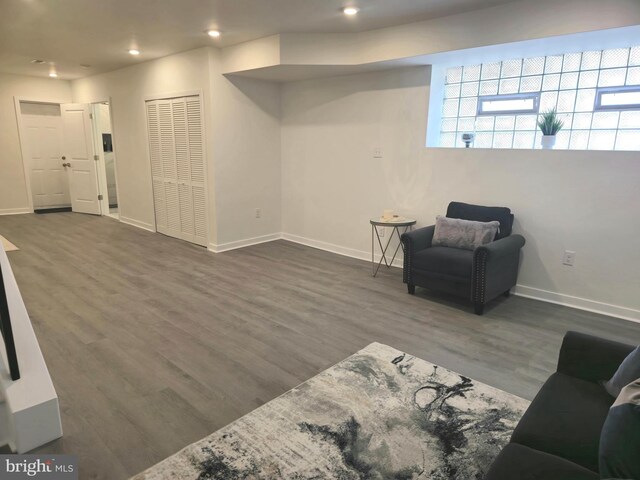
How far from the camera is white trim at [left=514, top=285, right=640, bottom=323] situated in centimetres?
→ 337

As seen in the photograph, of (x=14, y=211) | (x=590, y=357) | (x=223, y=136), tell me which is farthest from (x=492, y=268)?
(x=14, y=211)

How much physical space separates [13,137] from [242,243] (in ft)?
17.6

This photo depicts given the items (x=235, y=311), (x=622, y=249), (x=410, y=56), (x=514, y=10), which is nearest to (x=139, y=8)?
(x=410, y=56)

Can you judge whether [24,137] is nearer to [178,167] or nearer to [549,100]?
[178,167]

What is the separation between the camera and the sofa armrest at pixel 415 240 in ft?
12.2

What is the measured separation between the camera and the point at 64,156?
8055 mm

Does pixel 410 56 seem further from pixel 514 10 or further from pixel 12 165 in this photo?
pixel 12 165

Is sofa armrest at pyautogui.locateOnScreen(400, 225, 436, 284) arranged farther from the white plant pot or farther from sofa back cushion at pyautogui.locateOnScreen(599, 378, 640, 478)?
sofa back cushion at pyautogui.locateOnScreen(599, 378, 640, 478)

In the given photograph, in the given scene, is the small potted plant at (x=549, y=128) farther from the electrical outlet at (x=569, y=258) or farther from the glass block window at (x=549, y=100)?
the electrical outlet at (x=569, y=258)

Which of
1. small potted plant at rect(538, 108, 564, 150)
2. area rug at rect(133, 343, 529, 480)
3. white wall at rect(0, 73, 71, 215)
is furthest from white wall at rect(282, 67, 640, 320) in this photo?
white wall at rect(0, 73, 71, 215)

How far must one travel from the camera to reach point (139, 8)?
3506 millimetres

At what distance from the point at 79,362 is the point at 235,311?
1.20 meters

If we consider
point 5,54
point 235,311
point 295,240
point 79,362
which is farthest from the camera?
point 295,240

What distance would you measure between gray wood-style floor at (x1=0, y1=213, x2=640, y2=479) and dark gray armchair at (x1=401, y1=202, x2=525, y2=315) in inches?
7.6
